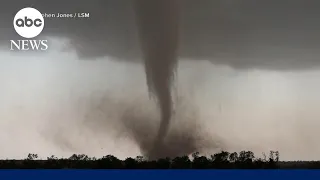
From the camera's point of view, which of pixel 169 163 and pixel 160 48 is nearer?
pixel 169 163

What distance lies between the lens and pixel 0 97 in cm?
278

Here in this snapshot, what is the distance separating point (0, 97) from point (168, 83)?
1.20 metres

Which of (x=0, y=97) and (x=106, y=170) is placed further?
(x=0, y=97)

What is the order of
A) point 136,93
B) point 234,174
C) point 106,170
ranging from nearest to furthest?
point 234,174 < point 106,170 < point 136,93

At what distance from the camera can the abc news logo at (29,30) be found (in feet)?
9.00

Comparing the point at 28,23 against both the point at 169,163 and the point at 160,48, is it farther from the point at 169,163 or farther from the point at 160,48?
the point at 169,163

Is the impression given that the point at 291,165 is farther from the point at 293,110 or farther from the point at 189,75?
the point at 189,75

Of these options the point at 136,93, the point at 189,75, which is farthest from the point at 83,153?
the point at 189,75

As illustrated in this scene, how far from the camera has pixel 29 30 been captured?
274cm

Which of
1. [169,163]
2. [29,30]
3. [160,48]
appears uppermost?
[29,30]

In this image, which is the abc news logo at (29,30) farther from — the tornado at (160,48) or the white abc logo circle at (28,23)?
the tornado at (160,48)

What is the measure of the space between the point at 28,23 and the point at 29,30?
51 mm

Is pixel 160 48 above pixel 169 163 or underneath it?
above

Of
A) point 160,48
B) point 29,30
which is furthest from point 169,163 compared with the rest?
point 29,30
